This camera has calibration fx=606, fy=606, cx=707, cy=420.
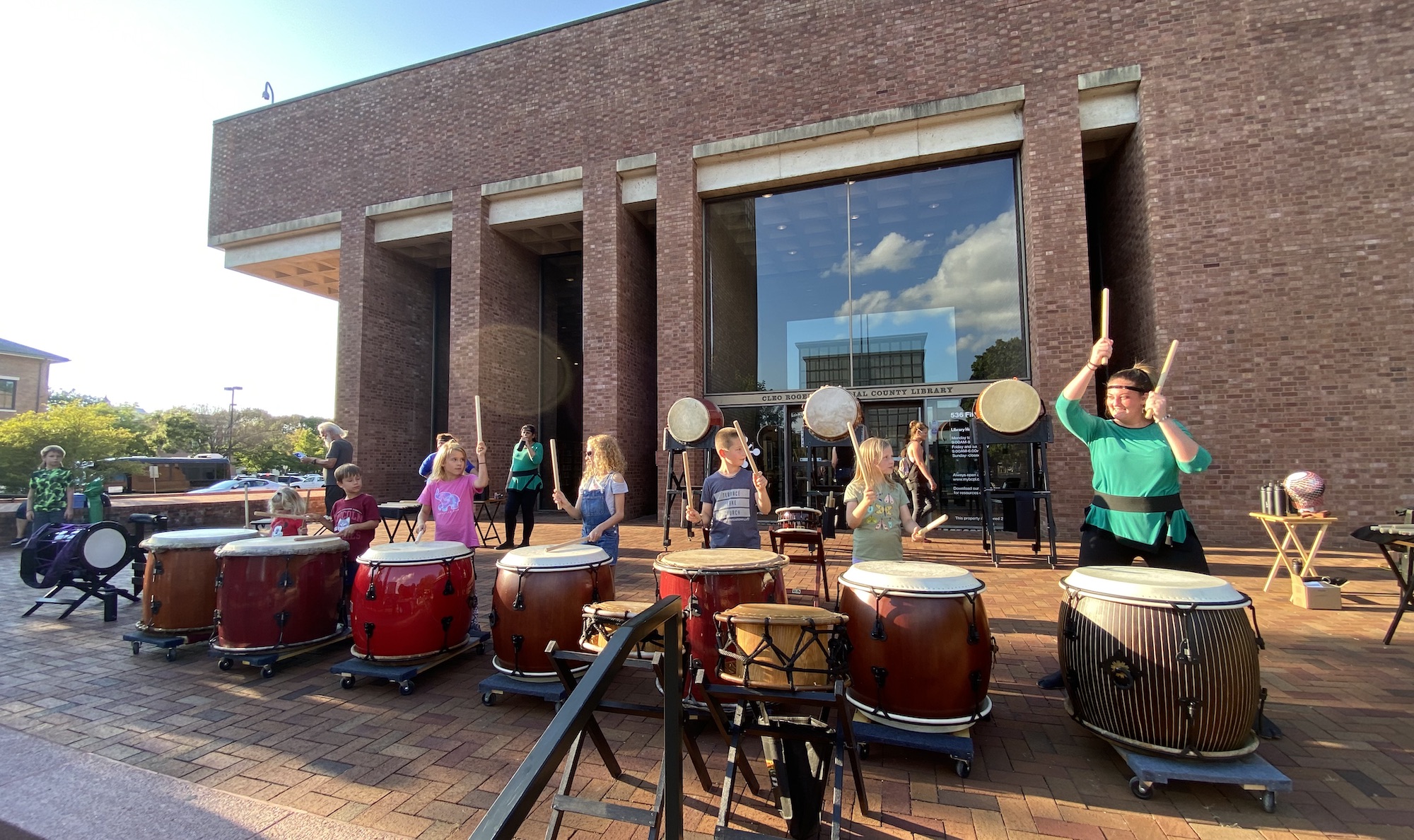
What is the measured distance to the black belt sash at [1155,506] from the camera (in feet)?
10.4

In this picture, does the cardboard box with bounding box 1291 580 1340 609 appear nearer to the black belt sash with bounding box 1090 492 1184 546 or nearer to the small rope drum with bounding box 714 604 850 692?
the black belt sash with bounding box 1090 492 1184 546

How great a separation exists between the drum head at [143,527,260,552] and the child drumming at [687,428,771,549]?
3.47 meters

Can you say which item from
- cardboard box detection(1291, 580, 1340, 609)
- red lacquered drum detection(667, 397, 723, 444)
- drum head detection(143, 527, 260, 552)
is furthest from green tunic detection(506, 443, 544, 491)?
cardboard box detection(1291, 580, 1340, 609)

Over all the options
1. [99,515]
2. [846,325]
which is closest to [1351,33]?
[846,325]

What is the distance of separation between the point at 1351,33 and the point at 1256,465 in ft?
20.8

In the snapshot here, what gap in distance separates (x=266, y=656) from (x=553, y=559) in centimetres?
225

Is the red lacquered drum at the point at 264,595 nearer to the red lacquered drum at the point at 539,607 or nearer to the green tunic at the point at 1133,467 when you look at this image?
the red lacquered drum at the point at 539,607

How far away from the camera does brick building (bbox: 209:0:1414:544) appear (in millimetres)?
8617

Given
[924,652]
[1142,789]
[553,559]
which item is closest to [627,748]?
[553,559]

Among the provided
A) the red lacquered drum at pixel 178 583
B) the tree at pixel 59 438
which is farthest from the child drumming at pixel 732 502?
the tree at pixel 59 438

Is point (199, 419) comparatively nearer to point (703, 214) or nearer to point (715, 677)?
point (703, 214)

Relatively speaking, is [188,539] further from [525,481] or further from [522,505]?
[522,505]

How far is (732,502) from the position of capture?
4.35 m

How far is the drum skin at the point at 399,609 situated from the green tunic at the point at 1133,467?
3853 millimetres
